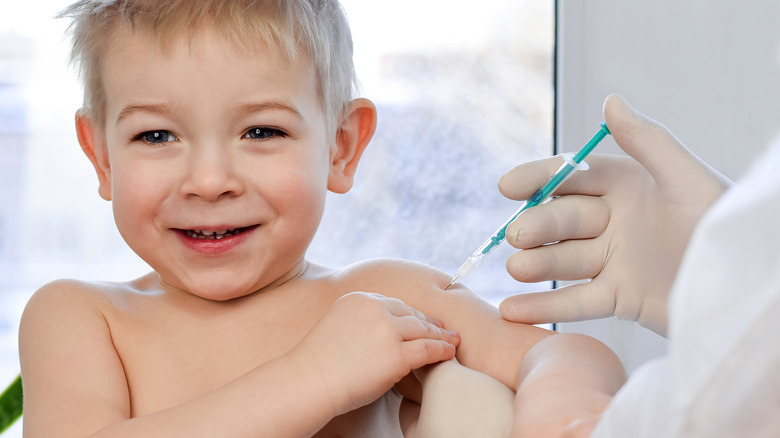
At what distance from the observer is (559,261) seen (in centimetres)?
96

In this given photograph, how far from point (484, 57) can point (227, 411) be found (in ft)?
3.67

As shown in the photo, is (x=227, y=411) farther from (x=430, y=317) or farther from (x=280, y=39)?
(x=280, y=39)

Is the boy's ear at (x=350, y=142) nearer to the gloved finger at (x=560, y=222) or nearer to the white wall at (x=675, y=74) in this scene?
the gloved finger at (x=560, y=222)

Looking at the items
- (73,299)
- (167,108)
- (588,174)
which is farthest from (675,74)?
(73,299)

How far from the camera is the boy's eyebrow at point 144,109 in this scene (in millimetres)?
917

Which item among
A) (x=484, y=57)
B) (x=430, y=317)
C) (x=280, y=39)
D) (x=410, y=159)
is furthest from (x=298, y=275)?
(x=484, y=57)

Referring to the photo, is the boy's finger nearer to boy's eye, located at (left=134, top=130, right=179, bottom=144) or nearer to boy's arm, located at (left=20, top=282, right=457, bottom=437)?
boy's arm, located at (left=20, top=282, right=457, bottom=437)

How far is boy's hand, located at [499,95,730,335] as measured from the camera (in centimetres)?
90

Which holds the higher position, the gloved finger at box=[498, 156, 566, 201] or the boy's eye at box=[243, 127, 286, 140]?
the boy's eye at box=[243, 127, 286, 140]

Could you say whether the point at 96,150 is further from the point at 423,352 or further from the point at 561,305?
the point at 561,305

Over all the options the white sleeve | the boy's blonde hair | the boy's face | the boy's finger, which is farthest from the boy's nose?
the white sleeve

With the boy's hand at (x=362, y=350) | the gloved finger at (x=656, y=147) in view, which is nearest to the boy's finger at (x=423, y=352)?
the boy's hand at (x=362, y=350)

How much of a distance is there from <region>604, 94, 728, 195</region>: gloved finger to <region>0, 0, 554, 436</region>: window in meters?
0.83

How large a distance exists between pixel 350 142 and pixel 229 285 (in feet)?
0.99
